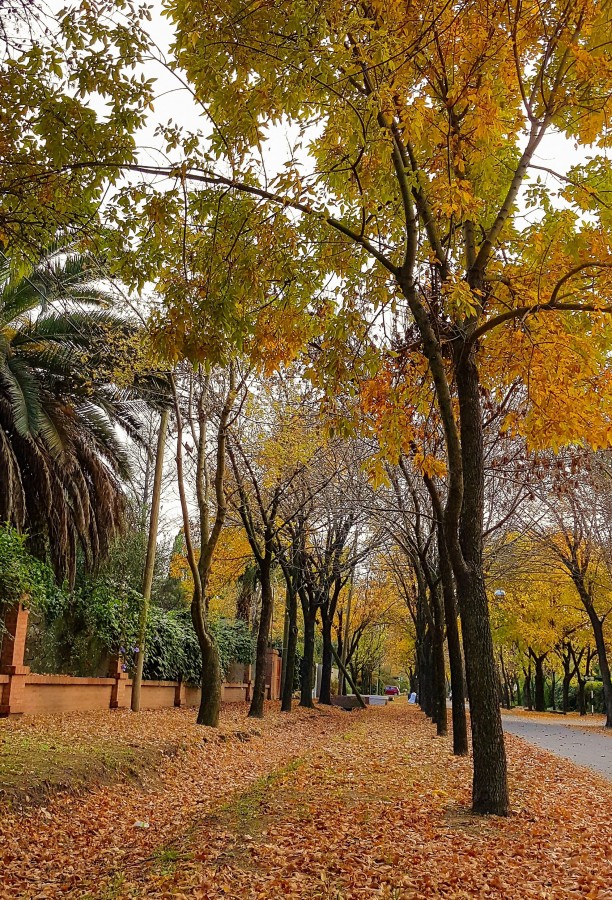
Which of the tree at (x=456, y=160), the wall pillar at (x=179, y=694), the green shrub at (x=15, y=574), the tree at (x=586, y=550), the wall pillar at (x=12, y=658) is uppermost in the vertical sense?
the tree at (x=456, y=160)

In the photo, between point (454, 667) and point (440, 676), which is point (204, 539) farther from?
point (440, 676)

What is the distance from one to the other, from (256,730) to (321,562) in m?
9.42

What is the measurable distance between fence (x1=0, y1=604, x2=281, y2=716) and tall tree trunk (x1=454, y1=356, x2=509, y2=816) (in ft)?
24.2

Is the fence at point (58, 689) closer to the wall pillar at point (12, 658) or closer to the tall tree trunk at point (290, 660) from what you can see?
the wall pillar at point (12, 658)

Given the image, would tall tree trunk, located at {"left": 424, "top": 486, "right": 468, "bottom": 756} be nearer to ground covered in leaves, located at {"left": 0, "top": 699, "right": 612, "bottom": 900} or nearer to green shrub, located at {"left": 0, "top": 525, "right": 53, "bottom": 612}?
ground covered in leaves, located at {"left": 0, "top": 699, "right": 612, "bottom": 900}

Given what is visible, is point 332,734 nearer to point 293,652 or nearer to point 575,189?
point 293,652

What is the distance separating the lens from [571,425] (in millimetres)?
6887

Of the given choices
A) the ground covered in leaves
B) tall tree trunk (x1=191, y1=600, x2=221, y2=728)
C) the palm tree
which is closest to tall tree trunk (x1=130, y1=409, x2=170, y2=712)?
the palm tree

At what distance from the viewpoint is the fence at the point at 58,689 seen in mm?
10891

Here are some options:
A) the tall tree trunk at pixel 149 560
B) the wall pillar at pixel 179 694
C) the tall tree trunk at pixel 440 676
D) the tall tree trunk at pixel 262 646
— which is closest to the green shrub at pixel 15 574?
the tall tree trunk at pixel 149 560

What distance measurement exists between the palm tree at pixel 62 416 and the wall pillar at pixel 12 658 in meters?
1.76

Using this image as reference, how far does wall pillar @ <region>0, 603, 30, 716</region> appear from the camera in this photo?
10852 millimetres

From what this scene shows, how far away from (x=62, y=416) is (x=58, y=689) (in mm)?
5187

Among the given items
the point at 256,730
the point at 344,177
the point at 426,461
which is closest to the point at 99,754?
the point at 426,461
